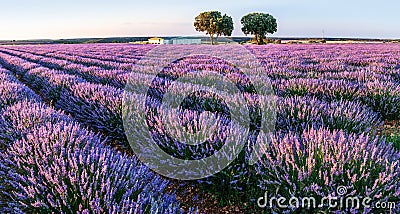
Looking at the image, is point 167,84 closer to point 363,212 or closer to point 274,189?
point 274,189

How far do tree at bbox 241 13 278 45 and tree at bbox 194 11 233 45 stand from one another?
555 cm

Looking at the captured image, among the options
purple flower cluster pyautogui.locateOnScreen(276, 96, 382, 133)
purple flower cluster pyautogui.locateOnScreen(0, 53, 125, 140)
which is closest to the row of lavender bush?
purple flower cluster pyautogui.locateOnScreen(0, 53, 125, 140)

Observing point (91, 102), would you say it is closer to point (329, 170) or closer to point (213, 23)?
point (329, 170)

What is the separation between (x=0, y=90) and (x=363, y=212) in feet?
15.6

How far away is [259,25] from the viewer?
48.1 m

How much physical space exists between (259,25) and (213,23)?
31.1 feet

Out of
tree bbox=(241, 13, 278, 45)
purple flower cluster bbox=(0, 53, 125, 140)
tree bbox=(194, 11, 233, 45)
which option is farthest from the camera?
tree bbox=(194, 11, 233, 45)

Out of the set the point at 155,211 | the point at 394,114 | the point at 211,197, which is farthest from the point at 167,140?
the point at 394,114

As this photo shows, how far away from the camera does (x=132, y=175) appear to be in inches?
77.8

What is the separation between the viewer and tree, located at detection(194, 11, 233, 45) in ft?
182

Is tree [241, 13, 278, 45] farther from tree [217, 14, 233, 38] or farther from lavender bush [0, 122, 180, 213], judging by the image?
lavender bush [0, 122, 180, 213]

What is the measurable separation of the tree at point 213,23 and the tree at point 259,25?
18.2ft

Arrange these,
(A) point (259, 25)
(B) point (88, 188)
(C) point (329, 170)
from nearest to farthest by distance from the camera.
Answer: (B) point (88, 188) < (C) point (329, 170) < (A) point (259, 25)

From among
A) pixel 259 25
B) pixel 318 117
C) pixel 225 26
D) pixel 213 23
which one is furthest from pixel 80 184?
pixel 225 26
